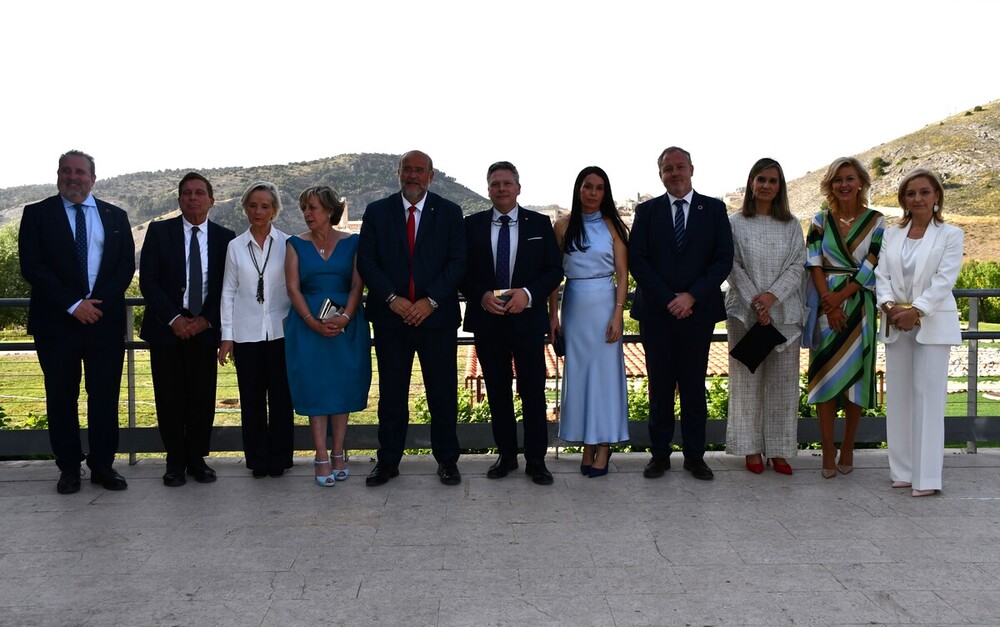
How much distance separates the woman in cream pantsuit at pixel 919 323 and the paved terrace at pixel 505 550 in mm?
237

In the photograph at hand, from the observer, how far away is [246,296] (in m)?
5.16

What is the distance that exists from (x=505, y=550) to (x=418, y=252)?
1868 millimetres

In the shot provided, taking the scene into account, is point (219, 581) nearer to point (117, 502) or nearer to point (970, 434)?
point (117, 502)

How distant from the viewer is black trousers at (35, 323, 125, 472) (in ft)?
16.7

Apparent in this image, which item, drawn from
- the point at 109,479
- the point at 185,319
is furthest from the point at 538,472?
the point at 109,479

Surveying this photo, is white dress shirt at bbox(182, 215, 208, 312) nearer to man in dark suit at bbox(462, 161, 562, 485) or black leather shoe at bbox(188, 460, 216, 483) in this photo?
black leather shoe at bbox(188, 460, 216, 483)

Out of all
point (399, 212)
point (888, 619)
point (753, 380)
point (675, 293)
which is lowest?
point (888, 619)

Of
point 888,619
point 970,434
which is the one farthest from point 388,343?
point 970,434

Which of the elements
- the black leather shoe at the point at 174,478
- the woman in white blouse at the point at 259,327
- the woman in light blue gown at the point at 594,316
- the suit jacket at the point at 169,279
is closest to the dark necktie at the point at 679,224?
the woman in light blue gown at the point at 594,316

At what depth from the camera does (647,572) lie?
3.71 meters

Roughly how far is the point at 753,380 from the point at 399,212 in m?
2.34

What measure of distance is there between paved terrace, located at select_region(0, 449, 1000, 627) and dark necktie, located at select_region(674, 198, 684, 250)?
139 cm

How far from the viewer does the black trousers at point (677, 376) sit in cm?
526

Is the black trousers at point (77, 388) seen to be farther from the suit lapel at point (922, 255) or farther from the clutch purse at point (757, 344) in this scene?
the suit lapel at point (922, 255)
